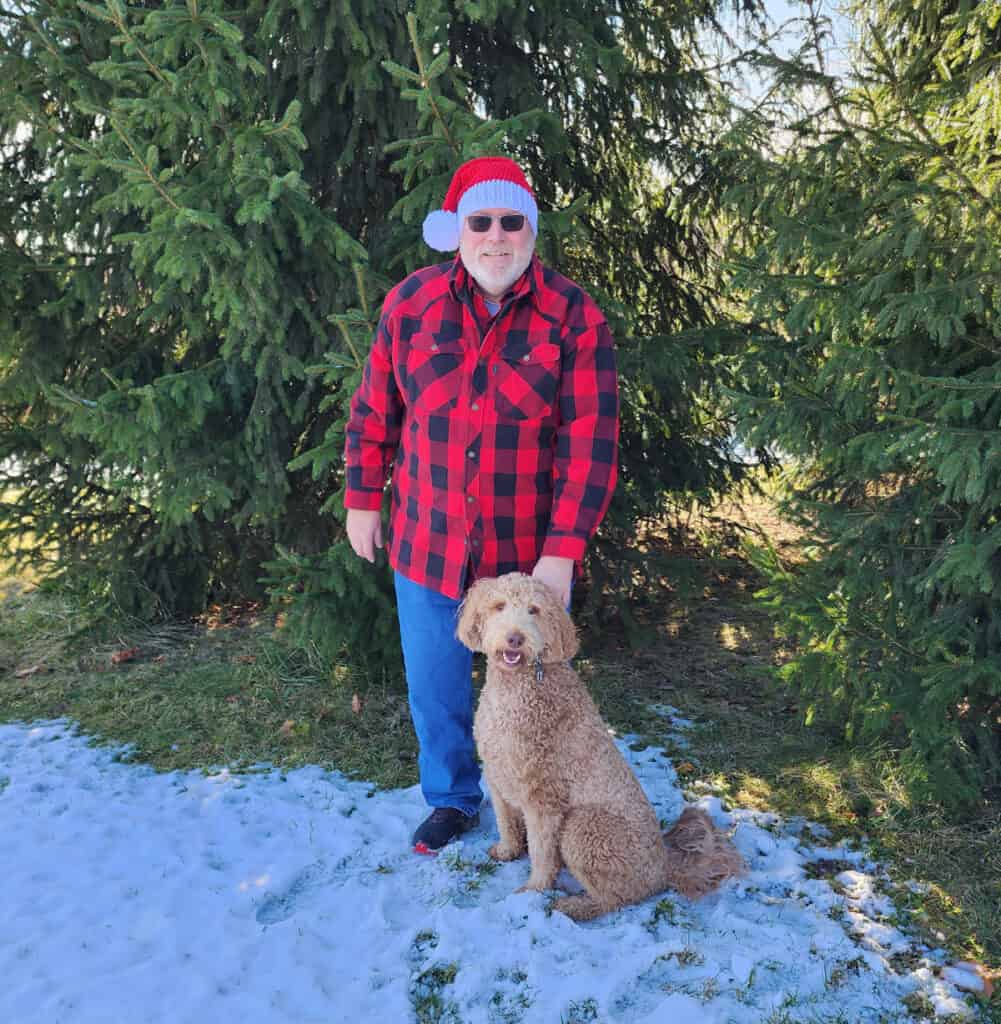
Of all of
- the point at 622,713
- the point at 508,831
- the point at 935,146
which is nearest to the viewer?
the point at 935,146

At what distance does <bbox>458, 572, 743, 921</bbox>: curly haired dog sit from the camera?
8.99 ft

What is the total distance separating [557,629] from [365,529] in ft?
3.25

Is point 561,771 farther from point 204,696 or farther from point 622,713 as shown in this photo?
point 204,696

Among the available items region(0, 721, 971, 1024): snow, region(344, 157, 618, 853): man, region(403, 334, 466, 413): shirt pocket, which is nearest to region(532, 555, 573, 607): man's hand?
region(344, 157, 618, 853): man

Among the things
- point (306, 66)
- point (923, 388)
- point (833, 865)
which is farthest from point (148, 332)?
point (833, 865)

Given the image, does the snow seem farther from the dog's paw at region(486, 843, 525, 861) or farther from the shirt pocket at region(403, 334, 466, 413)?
the shirt pocket at region(403, 334, 466, 413)

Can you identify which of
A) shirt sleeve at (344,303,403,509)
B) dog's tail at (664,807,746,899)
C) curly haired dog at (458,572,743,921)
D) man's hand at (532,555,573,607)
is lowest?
dog's tail at (664,807,746,899)

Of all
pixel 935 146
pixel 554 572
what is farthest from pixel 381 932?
pixel 935 146

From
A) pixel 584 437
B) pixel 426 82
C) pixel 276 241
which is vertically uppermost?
pixel 426 82

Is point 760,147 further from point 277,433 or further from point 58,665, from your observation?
point 58,665

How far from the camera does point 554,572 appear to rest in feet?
9.41

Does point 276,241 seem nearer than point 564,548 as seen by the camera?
No

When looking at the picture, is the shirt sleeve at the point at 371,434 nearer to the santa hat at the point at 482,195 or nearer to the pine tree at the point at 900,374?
the santa hat at the point at 482,195

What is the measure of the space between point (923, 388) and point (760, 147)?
1.35m
